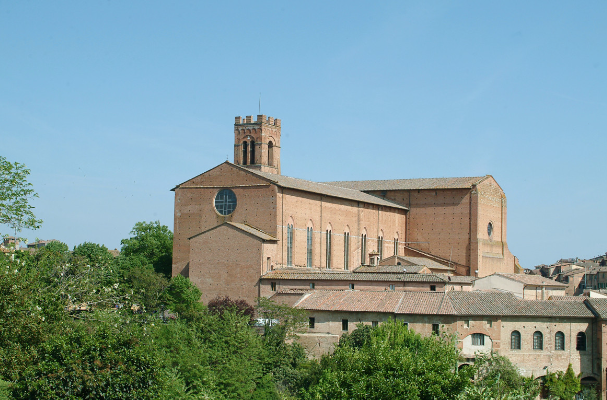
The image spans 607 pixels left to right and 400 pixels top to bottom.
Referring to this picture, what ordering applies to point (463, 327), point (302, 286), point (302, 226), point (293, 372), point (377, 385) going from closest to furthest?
point (377, 385) < point (293, 372) < point (463, 327) < point (302, 286) < point (302, 226)

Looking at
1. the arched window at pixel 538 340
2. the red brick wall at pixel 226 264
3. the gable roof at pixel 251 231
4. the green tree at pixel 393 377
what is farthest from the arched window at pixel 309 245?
the green tree at pixel 393 377

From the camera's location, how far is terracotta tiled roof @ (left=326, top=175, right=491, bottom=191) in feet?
234

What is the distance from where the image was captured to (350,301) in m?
43.8

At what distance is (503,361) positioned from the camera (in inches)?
1522

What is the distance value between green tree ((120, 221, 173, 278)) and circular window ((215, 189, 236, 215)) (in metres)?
→ 9.85

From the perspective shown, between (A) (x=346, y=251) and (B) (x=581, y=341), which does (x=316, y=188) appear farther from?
(B) (x=581, y=341)

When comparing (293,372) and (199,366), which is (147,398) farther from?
(293,372)

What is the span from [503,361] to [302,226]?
2212 cm

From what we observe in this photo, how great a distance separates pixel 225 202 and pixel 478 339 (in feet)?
72.5

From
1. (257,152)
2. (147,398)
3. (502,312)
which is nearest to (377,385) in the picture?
(147,398)

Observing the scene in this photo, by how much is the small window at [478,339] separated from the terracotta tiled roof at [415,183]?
30752 mm

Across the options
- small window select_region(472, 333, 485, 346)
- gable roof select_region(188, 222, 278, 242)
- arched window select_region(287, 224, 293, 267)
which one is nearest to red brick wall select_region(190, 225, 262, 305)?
gable roof select_region(188, 222, 278, 242)

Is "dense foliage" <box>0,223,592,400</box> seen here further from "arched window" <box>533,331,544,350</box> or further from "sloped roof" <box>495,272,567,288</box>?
"sloped roof" <box>495,272,567,288</box>

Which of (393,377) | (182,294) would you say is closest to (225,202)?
(182,294)
